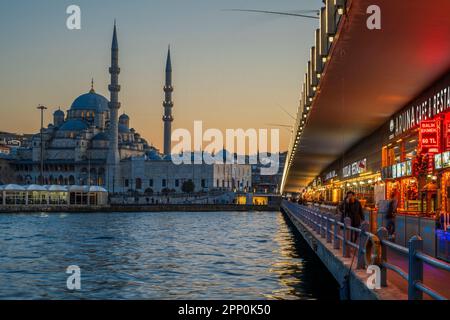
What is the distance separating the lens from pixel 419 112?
84.0 feet

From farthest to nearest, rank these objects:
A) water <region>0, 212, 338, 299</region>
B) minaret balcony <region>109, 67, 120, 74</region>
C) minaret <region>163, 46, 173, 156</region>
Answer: minaret <region>163, 46, 173, 156</region>
minaret balcony <region>109, 67, 120, 74</region>
water <region>0, 212, 338, 299</region>

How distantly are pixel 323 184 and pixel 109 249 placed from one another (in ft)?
195

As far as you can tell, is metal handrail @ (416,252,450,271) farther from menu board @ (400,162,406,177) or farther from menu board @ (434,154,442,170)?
menu board @ (400,162,406,177)

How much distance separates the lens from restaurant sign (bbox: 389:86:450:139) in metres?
21.9

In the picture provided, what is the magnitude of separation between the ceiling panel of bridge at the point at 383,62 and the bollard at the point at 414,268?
697 centimetres

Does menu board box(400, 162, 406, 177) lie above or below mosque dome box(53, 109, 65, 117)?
below

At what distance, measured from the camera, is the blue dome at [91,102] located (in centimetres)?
18425

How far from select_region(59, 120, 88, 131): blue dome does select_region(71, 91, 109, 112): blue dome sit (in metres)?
4.59

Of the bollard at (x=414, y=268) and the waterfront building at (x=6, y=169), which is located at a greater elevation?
the waterfront building at (x=6, y=169)

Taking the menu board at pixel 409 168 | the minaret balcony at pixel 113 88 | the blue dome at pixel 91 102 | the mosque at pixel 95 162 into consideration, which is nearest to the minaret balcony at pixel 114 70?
the minaret balcony at pixel 113 88

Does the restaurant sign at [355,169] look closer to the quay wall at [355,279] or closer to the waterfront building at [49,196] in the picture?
the quay wall at [355,279]

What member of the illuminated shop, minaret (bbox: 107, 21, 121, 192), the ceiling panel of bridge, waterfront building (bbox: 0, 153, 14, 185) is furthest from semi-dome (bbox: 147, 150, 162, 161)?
the illuminated shop
